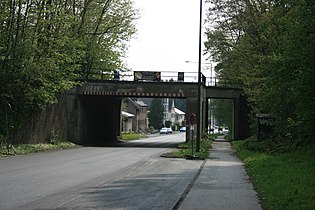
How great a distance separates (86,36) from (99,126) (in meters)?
10.4

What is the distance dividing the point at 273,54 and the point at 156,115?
108m

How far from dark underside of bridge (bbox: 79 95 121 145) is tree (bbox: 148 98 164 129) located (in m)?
60.6

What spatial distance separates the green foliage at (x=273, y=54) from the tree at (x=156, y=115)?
214 ft

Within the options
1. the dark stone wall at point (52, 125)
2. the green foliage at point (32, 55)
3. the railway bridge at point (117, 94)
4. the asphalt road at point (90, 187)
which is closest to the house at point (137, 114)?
the railway bridge at point (117, 94)

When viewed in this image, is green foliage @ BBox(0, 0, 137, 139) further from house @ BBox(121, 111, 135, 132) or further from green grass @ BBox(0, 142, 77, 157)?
house @ BBox(121, 111, 135, 132)

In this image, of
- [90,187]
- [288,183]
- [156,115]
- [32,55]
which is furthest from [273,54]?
[156,115]

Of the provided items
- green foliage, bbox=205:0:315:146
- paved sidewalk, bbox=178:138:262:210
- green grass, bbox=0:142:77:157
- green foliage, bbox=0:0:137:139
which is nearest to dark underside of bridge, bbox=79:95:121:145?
green grass, bbox=0:142:77:157

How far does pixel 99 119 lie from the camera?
2124 inches

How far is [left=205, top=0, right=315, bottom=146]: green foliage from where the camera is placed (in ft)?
51.6

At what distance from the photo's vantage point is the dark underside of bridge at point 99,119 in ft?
155

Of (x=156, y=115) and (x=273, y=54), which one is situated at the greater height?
(x=156, y=115)

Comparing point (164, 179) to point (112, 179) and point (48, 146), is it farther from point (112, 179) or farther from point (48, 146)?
point (48, 146)

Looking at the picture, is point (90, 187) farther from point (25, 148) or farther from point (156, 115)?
point (156, 115)

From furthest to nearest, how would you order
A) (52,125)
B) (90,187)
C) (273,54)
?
(52,125)
(273,54)
(90,187)
